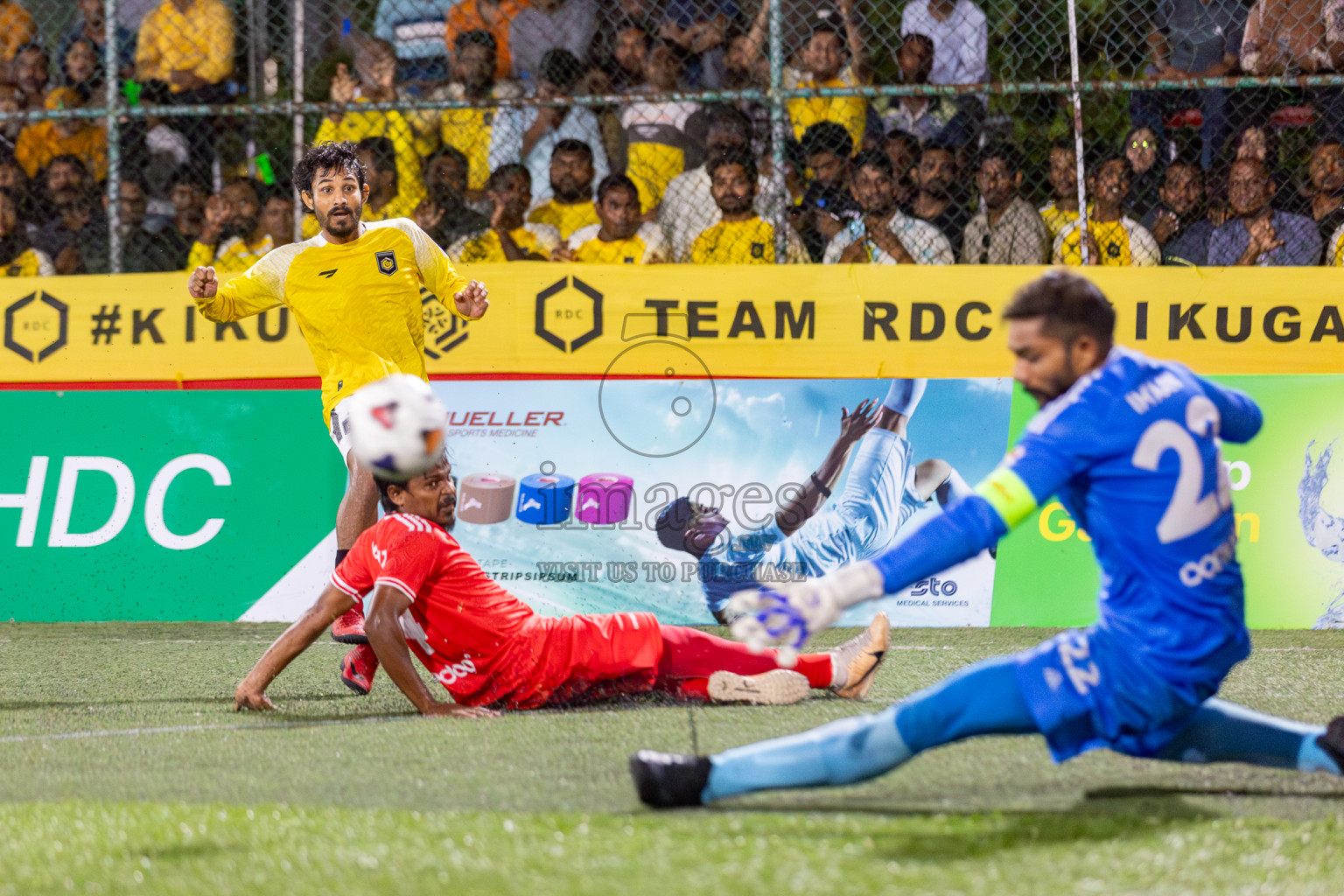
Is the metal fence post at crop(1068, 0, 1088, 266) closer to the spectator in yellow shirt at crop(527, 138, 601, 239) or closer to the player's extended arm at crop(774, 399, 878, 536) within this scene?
the player's extended arm at crop(774, 399, 878, 536)

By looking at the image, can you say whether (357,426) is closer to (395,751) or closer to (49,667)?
(395,751)

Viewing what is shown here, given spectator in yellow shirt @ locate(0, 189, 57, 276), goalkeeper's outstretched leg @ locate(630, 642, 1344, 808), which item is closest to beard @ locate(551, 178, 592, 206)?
spectator in yellow shirt @ locate(0, 189, 57, 276)

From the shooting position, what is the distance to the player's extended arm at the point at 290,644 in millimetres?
4508

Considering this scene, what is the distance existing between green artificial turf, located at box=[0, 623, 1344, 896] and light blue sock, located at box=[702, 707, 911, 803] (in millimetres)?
76

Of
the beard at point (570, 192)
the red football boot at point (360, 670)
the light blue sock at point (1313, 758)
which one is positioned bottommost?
the red football boot at point (360, 670)

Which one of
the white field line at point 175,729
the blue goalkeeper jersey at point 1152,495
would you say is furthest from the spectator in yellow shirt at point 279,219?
the blue goalkeeper jersey at point 1152,495

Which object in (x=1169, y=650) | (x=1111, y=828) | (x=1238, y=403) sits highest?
(x=1238, y=403)

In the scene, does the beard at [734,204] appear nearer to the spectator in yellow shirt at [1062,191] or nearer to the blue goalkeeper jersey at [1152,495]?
the spectator in yellow shirt at [1062,191]

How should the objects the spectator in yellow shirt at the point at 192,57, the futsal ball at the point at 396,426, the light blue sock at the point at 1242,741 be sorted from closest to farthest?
the light blue sock at the point at 1242,741, the futsal ball at the point at 396,426, the spectator in yellow shirt at the point at 192,57

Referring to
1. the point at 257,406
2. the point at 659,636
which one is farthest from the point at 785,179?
the point at 659,636

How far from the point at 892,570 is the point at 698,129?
18.5 ft

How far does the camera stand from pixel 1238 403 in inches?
123

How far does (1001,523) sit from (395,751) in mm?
1932

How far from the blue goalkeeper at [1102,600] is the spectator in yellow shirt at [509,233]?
5130mm
